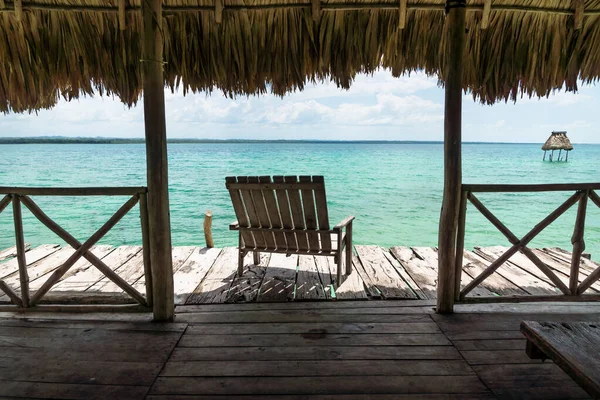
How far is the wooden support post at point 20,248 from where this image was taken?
224 cm

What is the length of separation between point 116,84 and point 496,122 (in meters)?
57.8

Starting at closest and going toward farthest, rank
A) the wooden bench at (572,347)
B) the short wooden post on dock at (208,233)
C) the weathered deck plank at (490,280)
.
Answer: the wooden bench at (572,347) → the weathered deck plank at (490,280) → the short wooden post on dock at (208,233)

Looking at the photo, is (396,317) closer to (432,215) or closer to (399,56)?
(399,56)

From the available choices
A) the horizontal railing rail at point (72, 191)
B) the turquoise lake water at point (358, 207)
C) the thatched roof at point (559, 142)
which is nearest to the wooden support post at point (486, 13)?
the horizontal railing rail at point (72, 191)

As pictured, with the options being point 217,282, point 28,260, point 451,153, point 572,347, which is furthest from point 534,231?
point 28,260

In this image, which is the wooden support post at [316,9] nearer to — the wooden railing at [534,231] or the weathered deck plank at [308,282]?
the wooden railing at [534,231]

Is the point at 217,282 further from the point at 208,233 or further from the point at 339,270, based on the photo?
the point at 208,233

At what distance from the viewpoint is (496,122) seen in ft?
170

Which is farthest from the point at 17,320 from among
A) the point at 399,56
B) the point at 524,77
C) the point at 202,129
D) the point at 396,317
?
the point at 202,129

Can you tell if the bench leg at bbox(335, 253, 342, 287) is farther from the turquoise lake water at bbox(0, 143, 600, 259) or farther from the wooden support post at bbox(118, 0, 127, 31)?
the turquoise lake water at bbox(0, 143, 600, 259)

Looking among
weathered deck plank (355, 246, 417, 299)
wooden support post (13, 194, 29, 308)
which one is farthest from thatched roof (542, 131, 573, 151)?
wooden support post (13, 194, 29, 308)

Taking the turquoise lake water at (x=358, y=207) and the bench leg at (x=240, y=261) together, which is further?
the turquoise lake water at (x=358, y=207)

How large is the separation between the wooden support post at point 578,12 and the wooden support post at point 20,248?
3.75 m

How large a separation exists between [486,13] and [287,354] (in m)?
2.50
